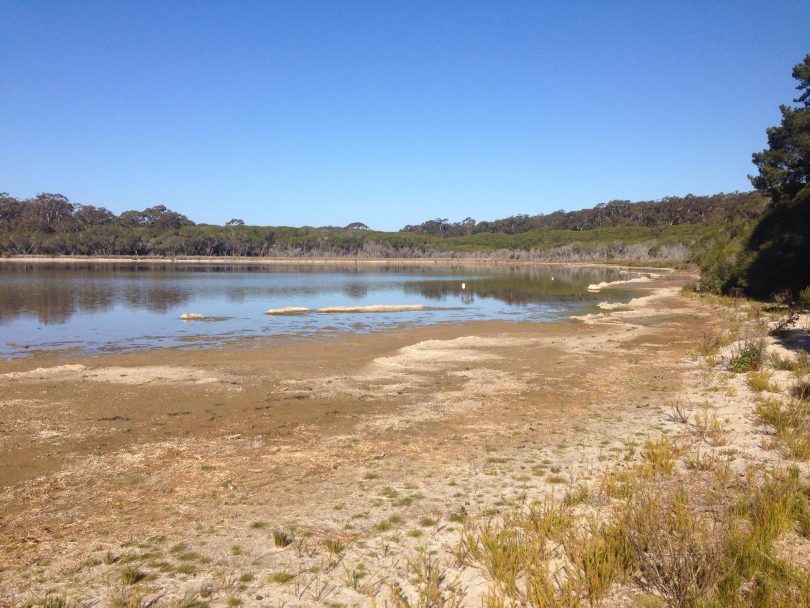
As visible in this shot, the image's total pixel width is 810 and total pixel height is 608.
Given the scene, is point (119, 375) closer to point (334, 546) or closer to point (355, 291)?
point (334, 546)

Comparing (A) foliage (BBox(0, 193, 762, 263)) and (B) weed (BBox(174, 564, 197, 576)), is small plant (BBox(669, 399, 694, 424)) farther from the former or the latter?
(A) foliage (BBox(0, 193, 762, 263))

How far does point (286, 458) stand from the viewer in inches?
312

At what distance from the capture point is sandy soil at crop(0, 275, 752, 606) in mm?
4781

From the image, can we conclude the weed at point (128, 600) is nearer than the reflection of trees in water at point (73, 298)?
Yes

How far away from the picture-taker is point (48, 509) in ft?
20.4

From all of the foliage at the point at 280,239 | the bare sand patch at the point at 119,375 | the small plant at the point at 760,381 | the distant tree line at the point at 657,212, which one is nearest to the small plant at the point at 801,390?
the small plant at the point at 760,381

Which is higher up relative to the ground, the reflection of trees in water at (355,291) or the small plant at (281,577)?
the small plant at (281,577)

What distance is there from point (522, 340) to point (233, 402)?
42.8 ft

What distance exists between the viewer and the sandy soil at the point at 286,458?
4.78 meters

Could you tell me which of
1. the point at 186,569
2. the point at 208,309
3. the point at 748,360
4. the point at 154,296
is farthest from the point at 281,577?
the point at 154,296

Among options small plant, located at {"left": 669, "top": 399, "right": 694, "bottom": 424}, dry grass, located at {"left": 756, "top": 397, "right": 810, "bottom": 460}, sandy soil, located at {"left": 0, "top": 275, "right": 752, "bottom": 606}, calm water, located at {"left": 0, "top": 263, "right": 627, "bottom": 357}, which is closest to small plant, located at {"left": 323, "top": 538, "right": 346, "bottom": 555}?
sandy soil, located at {"left": 0, "top": 275, "right": 752, "bottom": 606}

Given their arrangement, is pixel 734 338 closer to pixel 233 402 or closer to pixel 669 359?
pixel 669 359

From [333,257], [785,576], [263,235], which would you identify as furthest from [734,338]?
[263,235]

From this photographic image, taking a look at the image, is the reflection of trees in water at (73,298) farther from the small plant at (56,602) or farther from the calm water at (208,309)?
the small plant at (56,602)
